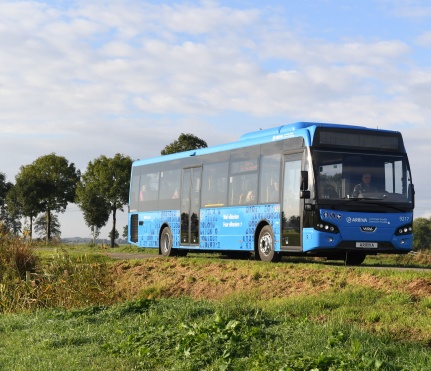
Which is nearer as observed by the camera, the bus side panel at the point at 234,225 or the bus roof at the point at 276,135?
the bus roof at the point at 276,135

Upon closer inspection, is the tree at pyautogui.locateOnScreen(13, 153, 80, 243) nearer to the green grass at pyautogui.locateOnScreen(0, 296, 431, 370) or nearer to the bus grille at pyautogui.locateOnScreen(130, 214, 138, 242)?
the bus grille at pyautogui.locateOnScreen(130, 214, 138, 242)

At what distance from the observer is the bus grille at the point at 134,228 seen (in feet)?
105

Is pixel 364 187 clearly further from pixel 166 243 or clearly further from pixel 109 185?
pixel 109 185

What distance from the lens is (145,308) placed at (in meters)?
12.9

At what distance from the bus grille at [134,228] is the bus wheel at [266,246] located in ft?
34.0

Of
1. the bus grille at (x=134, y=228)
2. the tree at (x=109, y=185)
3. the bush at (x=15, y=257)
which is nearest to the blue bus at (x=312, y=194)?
the bush at (x=15, y=257)

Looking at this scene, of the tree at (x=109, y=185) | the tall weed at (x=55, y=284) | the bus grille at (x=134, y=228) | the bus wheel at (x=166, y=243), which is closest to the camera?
the tall weed at (x=55, y=284)

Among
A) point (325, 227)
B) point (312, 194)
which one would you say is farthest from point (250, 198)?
point (325, 227)

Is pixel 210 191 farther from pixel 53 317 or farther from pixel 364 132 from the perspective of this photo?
pixel 53 317

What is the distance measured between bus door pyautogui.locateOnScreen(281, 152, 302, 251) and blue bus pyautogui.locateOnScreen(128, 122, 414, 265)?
3 centimetres

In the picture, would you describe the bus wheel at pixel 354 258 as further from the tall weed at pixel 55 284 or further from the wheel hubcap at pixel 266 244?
the tall weed at pixel 55 284

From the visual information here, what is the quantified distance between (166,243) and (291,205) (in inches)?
370

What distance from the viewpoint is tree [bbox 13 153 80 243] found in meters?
75.9

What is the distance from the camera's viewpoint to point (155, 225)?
1177 inches
